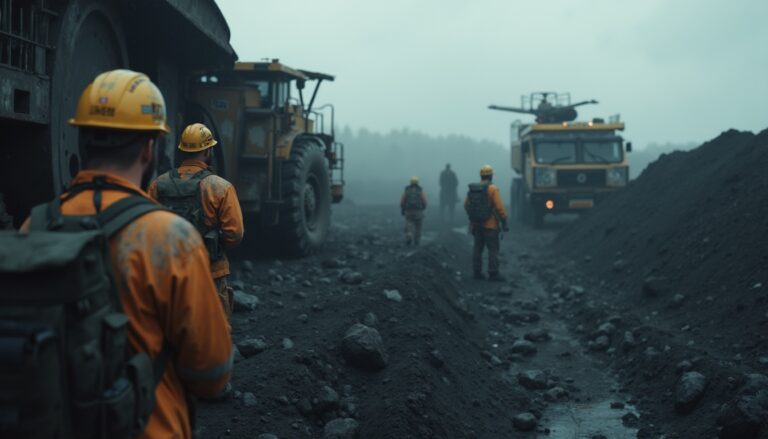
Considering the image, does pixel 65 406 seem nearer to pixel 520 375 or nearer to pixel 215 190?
pixel 215 190

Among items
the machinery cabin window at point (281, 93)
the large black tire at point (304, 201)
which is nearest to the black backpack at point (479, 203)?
the large black tire at point (304, 201)

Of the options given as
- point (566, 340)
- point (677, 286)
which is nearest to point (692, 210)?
point (677, 286)

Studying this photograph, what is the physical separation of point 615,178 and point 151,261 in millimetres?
17907

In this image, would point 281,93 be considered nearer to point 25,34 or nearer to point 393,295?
point 393,295

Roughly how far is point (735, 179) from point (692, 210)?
0.73m

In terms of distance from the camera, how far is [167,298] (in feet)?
7.04

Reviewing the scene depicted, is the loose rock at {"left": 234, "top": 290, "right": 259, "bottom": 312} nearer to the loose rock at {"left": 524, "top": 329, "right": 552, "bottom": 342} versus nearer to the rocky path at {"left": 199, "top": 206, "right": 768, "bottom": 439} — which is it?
the rocky path at {"left": 199, "top": 206, "right": 768, "bottom": 439}

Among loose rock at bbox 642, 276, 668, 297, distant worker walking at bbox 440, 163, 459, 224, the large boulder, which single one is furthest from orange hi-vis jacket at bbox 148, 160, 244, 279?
Answer: distant worker walking at bbox 440, 163, 459, 224

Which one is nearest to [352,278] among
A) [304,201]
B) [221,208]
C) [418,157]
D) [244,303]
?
[304,201]

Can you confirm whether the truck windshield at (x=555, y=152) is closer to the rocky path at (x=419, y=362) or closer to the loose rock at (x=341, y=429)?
the rocky path at (x=419, y=362)

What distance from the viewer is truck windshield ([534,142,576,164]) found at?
19.0 m

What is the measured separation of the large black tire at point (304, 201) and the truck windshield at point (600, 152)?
28.4 feet

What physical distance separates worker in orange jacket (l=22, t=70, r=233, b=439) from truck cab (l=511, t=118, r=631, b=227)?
56.0 ft

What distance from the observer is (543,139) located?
19.1 m
